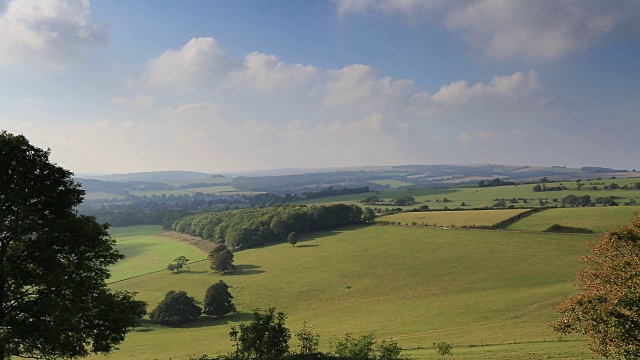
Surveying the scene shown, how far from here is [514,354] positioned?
3281 cm

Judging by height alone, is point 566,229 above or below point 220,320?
Result: above

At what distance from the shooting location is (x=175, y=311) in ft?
247

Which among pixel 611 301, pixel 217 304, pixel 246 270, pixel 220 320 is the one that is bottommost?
pixel 220 320

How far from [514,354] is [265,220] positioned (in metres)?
123

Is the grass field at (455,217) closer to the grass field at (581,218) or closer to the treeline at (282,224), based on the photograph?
the grass field at (581,218)

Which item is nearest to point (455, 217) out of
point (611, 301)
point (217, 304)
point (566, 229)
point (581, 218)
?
point (566, 229)

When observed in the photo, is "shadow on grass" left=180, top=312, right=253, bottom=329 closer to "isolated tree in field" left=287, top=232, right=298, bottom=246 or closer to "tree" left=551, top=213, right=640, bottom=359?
"isolated tree in field" left=287, top=232, right=298, bottom=246

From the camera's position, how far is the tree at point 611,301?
19.9 metres

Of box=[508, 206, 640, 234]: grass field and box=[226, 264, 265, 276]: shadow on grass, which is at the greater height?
box=[508, 206, 640, 234]: grass field

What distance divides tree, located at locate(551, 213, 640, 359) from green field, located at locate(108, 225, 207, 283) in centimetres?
11604

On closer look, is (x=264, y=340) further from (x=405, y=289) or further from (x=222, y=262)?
(x=222, y=262)

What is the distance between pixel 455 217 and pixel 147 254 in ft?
393

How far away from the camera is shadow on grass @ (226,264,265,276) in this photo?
102m

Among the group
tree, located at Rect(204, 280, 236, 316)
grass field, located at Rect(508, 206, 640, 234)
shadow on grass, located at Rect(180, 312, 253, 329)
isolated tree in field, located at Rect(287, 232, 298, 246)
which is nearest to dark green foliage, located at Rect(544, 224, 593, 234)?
grass field, located at Rect(508, 206, 640, 234)
